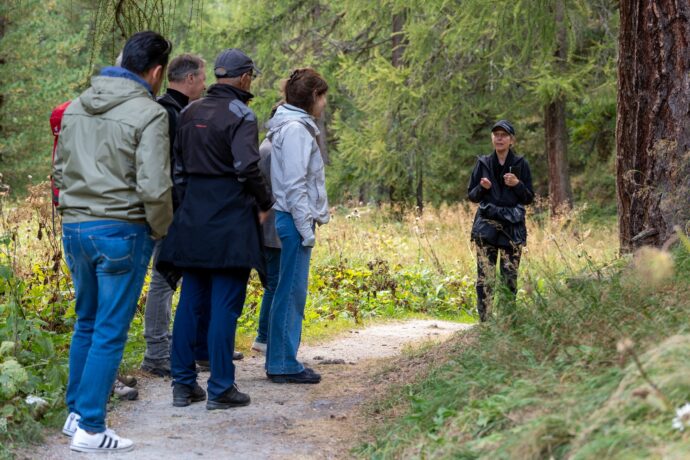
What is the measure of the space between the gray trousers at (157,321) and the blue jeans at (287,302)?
2.48 feet

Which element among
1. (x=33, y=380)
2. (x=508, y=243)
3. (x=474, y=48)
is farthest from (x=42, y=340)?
(x=474, y=48)

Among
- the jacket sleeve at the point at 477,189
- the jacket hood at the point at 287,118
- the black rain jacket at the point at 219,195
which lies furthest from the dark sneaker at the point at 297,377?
the jacket sleeve at the point at 477,189

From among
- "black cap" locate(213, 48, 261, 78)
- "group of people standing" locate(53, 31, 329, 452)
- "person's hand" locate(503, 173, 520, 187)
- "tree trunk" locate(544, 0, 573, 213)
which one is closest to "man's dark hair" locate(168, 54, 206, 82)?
"group of people standing" locate(53, 31, 329, 452)

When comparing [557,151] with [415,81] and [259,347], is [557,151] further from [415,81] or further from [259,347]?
[259,347]

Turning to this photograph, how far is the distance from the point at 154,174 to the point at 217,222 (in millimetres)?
786

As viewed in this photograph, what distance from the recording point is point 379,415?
5023mm

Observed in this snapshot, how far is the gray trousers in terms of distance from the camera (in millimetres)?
5996

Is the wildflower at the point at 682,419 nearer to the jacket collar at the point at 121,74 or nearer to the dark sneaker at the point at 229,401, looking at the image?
the dark sneaker at the point at 229,401

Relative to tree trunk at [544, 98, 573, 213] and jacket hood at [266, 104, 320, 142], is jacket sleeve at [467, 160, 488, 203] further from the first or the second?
tree trunk at [544, 98, 573, 213]

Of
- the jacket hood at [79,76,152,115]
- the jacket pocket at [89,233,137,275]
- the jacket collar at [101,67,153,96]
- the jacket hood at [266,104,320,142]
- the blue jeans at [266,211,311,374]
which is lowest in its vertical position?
the blue jeans at [266,211,311,374]

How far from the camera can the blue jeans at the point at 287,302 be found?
5816mm

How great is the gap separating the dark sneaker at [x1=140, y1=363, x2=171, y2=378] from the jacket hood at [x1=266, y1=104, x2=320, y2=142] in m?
1.82

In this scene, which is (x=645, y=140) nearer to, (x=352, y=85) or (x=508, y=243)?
(x=508, y=243)

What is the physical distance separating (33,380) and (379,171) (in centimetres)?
1436
